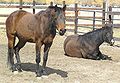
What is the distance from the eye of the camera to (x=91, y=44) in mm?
10422

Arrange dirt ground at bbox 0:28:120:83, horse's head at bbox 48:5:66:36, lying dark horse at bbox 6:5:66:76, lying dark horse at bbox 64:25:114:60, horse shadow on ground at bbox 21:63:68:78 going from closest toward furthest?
horse's head at bbox 48:5:66:36, lying dark horse at bbox 6:5:66:76, dirt ground at bbox 0:28:120:83, horse shadow on ground at bbox 21:63:68:78, lying dark horse at bbox 64:25:114:60

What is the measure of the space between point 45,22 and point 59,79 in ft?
4.42

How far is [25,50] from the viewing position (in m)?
11.8

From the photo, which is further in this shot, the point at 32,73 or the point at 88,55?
the point at 88,55

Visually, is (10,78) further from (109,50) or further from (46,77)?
(109,50)

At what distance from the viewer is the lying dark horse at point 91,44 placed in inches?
405

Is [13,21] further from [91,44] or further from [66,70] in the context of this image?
[91,44]

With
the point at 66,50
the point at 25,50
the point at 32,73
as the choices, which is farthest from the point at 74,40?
the point at 32,73

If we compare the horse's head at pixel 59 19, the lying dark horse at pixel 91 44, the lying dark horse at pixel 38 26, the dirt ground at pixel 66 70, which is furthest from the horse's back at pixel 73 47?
the horse's head at pixel 59 19

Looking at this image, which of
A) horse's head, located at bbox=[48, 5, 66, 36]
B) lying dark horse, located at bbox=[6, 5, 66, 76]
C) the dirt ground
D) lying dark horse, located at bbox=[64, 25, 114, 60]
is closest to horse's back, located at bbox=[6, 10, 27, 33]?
lying dark horse, located at bbox=[6, 5, 66, 76]

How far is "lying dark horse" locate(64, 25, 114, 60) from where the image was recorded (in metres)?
10.3

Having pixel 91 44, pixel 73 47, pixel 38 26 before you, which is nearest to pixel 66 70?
pixel 38 26

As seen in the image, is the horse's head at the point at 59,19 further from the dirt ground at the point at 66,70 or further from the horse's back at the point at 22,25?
the dirt ground at the point at 66,70

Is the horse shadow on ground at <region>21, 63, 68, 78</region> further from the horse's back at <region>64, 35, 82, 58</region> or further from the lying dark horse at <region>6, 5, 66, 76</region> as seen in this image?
the horse's back at <region>64, 35, 82, 58</region>
